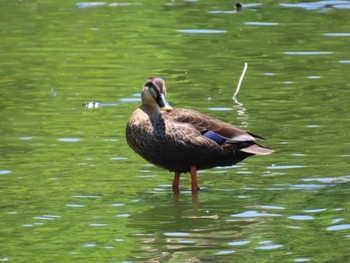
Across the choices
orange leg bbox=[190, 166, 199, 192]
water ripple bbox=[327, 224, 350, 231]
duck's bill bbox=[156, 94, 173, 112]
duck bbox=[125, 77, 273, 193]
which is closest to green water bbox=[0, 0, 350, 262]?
water ripple bbox=[327, 224, 350, 231]

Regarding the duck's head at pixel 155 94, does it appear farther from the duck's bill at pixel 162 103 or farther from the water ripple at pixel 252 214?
the water ripple at pixel 252 214

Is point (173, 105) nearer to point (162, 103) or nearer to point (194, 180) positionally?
point (162, 103)

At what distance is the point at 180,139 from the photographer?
11297mm

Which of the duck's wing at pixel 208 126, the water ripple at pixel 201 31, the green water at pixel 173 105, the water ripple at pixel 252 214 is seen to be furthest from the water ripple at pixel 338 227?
the water ripple at pixel 201 31

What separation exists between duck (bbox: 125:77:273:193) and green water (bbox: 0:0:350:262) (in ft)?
0.86

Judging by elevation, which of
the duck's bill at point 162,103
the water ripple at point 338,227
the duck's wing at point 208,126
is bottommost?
the water ripple at point 338,227

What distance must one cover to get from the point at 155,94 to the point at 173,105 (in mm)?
3972

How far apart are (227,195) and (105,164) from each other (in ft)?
5.93

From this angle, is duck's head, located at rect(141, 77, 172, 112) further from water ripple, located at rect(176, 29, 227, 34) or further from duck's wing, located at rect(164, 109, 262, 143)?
water ripple, located at rect(176, 29, 227, 34)

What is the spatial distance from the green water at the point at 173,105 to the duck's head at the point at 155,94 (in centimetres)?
77

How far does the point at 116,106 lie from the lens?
15.6 m

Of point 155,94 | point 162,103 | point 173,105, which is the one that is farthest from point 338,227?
point 173,105

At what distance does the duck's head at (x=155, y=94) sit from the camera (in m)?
11.5

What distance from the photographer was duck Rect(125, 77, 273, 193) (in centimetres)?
1127
